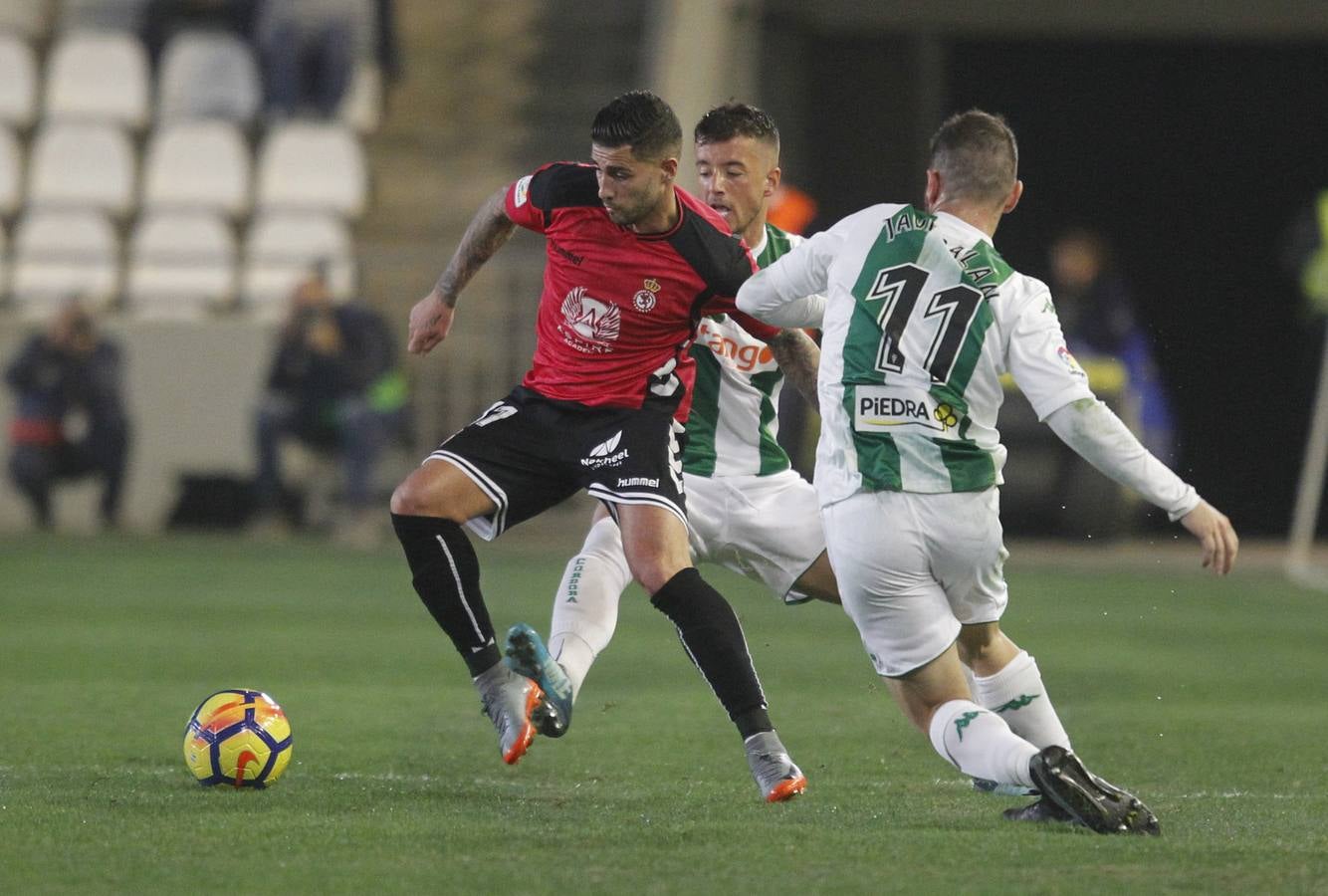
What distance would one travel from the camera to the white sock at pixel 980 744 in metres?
4.77

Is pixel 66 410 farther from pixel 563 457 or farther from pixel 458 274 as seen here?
pixel 563 457

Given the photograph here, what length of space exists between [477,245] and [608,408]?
2.21 feet

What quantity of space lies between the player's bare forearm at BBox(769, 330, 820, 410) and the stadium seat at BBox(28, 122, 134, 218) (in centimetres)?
1275

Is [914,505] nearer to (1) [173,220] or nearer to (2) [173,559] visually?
(2) [173,559]

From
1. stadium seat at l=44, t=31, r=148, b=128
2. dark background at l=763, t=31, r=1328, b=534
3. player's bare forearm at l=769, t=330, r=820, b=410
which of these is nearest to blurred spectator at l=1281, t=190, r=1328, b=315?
dark background at l=763, t=31, r=1328, b=534

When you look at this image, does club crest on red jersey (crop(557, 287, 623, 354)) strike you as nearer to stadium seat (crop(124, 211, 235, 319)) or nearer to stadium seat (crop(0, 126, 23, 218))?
stadium seat (crop(124, 211, 235, 319))

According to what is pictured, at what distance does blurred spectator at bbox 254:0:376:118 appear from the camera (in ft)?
57.0

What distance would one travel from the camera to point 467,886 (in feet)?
13.8

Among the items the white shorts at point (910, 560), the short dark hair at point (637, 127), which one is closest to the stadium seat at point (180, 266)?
the short dark hair at point (637, 127)

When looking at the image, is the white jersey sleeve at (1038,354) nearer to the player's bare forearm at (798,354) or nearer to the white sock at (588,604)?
the player's bare forearm at (798,354)

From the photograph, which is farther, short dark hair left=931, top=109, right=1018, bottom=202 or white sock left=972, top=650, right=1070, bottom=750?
white sock left=972, top=650, right=1070, bottom=750

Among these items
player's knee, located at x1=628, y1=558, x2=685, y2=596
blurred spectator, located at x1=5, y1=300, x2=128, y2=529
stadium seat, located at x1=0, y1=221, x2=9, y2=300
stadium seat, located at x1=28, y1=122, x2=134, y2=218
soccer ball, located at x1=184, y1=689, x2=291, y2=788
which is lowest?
blurred spectator, located at x1=5, y1=300, x2=128, y2=529

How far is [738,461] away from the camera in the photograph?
6219mm

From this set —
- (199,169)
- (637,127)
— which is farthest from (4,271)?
(637,127)
